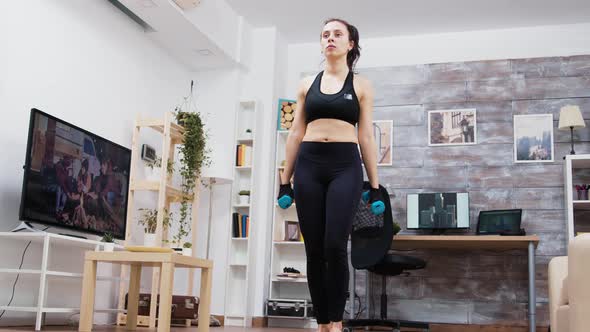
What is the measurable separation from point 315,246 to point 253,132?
157 inches

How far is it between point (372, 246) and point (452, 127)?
6.31ft

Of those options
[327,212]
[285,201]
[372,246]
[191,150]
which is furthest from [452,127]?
[327,212]

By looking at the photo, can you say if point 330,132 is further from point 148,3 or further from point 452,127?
point 452,127

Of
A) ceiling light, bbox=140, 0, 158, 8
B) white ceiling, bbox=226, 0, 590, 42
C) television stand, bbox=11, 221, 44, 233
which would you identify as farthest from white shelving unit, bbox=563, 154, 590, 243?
television stand, bbox=11, 221, 44, 233

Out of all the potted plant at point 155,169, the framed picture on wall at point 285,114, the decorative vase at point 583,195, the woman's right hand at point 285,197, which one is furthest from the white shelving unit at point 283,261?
the woman's right hand at point 285,197

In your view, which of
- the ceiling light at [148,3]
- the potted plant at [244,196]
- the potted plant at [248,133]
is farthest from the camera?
the potted plant at [248,133]

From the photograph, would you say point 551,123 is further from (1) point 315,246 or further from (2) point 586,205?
(1) point 315,246

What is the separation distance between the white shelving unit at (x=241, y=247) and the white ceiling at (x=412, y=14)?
35.2 inches

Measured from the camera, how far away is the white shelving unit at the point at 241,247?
6277 millimetres

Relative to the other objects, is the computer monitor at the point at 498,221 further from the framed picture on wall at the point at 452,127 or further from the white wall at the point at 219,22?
the white wall at the point at 219,22

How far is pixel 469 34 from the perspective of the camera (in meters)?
6.55

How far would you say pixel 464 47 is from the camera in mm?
6523

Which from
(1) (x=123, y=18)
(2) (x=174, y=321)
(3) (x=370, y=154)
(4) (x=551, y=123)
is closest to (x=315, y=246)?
(3) (x=370, y=154)

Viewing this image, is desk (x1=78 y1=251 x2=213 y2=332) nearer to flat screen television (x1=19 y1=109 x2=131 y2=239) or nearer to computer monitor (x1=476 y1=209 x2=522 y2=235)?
flat screen television (x1=19 y1=109 x2=131 y2=239)
